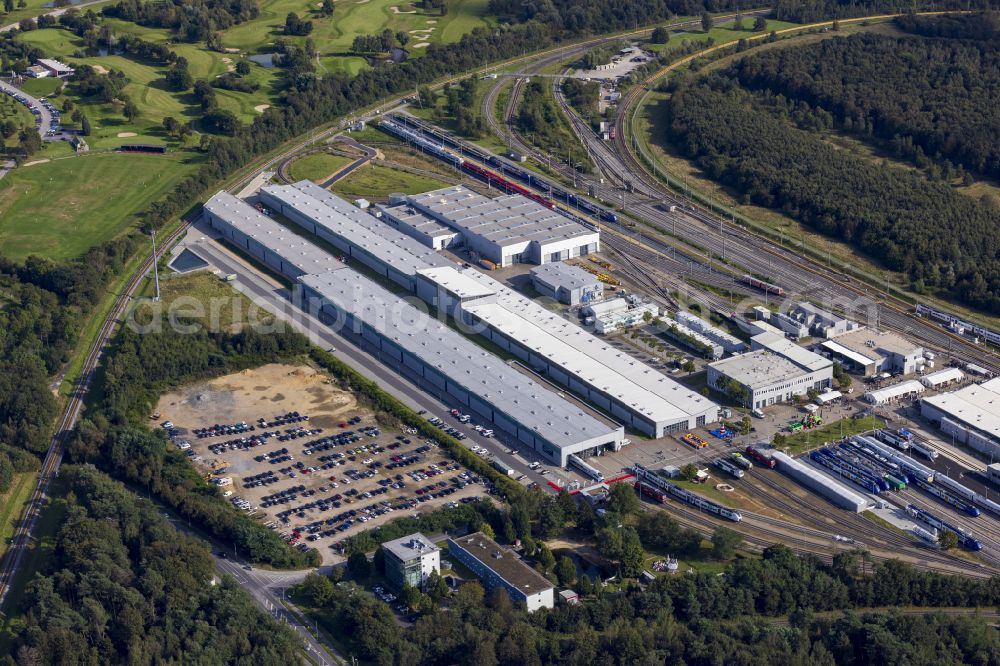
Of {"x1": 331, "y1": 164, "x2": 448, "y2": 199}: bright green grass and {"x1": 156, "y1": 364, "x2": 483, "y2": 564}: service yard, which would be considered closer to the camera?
{"x1": 156, "y1": 364, "x2": 483, "y2": 564}: service yard

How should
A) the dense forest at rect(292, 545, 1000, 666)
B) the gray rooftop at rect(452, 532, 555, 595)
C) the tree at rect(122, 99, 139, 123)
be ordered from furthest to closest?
1. the tree at rect(122, 99, 139, 123)
2. the gray rooftop at rect(452, 532, 555, 595)
3. the dense forest at rect(292, 545, 1000, 666)

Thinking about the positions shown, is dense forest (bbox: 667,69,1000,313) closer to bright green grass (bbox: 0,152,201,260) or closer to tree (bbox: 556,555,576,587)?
tree (bbox: 556,555,576,587)

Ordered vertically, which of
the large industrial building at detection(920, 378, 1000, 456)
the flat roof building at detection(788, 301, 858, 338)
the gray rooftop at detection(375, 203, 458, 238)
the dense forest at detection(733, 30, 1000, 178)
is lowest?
the large industrial building at detection(920, 378, 1000, 456)

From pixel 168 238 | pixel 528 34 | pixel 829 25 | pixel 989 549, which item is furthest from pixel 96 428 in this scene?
pixel 829 25

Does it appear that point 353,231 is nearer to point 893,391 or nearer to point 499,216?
point 499,216

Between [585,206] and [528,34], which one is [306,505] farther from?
[528,34]

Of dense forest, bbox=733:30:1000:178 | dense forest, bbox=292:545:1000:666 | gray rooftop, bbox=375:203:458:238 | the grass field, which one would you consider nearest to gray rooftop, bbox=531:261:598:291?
gray rooftop, bbox=375:203:458:238

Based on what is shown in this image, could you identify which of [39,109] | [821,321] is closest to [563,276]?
[821,321]
